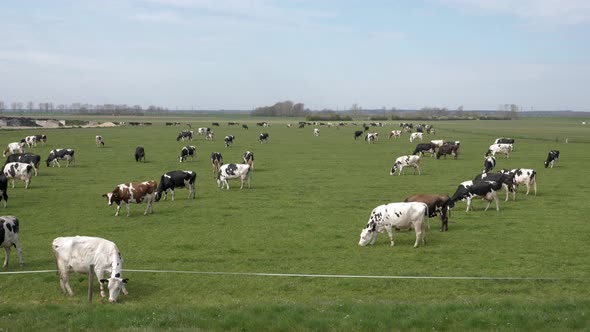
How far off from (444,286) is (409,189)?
54.8 feet

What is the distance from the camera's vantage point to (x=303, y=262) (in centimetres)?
1564

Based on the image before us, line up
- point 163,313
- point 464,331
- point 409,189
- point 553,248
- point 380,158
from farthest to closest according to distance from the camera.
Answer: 1. point 380,158
2. point 409,189
3. point 553,248
4. point 163,313
5. point 464,331

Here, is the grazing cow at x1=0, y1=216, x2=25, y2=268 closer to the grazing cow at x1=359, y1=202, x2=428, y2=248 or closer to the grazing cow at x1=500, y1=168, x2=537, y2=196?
the grazing cow at x1=359, y1=202, x2=428, y2=248

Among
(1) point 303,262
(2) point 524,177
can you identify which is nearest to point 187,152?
(2) point 524,177

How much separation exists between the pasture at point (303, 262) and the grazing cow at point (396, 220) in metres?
0.45

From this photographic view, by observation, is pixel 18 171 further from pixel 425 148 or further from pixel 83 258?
pixel 425 148

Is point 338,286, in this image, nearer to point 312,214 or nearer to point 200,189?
point 312,214

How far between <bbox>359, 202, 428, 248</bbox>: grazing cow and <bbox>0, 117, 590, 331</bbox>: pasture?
0.45m

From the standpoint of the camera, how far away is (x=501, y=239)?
18.2 m

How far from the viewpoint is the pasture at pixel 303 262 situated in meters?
11.1

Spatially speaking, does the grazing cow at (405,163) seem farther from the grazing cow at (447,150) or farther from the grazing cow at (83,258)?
the grazing cow at (83,258)

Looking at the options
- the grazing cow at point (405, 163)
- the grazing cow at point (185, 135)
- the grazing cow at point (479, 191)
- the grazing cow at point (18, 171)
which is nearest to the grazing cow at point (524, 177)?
the grazing cow at point (479, 191)

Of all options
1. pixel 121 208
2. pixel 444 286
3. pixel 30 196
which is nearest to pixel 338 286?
pixel 444 286

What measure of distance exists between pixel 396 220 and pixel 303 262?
12.5ft
